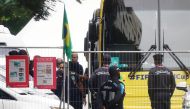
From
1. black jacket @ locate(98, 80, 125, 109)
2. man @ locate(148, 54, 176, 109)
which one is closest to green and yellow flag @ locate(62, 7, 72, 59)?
black jacket @ locate(98, 80, 125, 109)

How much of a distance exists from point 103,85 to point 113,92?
23 cm

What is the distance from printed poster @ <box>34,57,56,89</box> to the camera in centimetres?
1189

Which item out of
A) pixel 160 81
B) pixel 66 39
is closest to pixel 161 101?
pixel 160 81

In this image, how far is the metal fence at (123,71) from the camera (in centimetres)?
1246

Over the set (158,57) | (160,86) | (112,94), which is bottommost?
(112,94)

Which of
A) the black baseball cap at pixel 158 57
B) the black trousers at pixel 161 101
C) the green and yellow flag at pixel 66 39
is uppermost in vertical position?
the green and yellow flag at pixel 66 39

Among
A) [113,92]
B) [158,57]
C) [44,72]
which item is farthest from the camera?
[158,57]

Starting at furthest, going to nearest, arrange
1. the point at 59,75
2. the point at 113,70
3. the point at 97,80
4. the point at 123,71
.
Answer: the point at 123,71
the point at 97,80
the point at 59,75
the point at 113,70

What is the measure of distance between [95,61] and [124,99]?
0.99 metres

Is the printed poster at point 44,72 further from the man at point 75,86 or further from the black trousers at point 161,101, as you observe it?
the black trousers at point 161,101

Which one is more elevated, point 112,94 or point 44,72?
point 44,72

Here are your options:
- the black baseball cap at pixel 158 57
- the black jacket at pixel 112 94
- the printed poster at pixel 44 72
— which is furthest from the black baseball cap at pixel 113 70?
the black baseball cap at pixel 158 57

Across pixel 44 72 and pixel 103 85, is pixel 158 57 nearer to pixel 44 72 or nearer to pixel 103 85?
pixel 103 85

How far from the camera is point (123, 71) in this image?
Result: 13.5 metres
